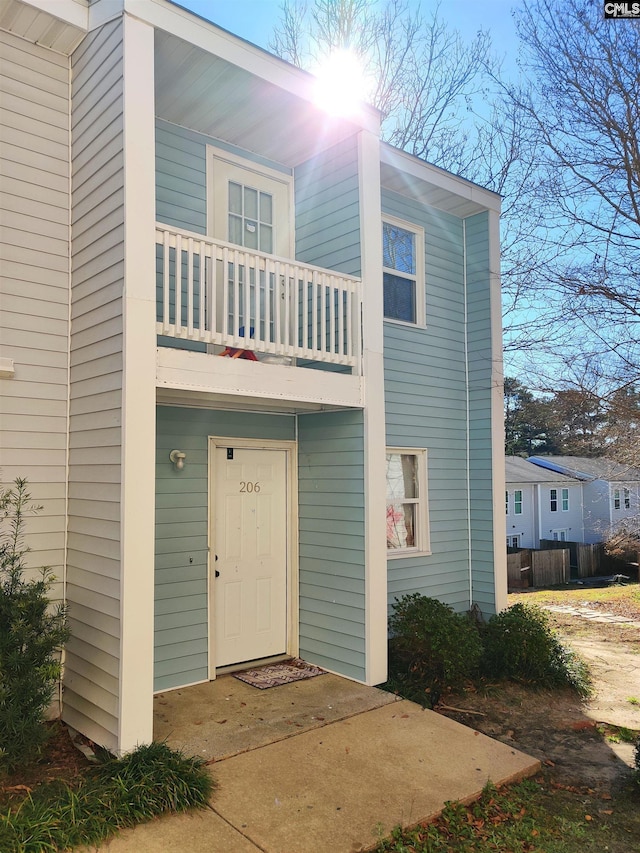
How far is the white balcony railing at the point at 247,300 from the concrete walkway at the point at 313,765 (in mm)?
3204

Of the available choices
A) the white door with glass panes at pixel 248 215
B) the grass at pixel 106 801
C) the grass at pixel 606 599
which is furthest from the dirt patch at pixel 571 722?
the grass at pixel 606 599

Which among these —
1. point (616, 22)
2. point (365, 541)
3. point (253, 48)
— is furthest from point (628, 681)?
point (616, 22)

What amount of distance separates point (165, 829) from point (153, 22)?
5.76 m

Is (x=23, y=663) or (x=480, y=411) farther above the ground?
(x=480, y=411)

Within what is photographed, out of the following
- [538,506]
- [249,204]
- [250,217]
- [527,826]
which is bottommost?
[527,826]

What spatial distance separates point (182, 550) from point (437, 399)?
429cm

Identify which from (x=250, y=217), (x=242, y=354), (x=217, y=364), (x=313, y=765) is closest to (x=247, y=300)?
(x=242, y=354)

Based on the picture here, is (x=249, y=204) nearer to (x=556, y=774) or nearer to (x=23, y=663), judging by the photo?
(x=23, y=663)

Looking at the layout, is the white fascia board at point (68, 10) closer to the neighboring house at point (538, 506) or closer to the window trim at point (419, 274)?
the window trim at point (419, 274)

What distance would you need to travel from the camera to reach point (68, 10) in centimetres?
522

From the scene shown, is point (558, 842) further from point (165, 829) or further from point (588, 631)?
point (588, 631)

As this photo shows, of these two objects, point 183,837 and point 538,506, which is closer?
point 183,837

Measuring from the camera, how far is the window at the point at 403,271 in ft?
27.5

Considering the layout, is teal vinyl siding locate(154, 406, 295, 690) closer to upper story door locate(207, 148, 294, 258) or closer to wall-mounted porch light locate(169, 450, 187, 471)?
wall-mounted porch light locate(169, 450, 187, 471)
